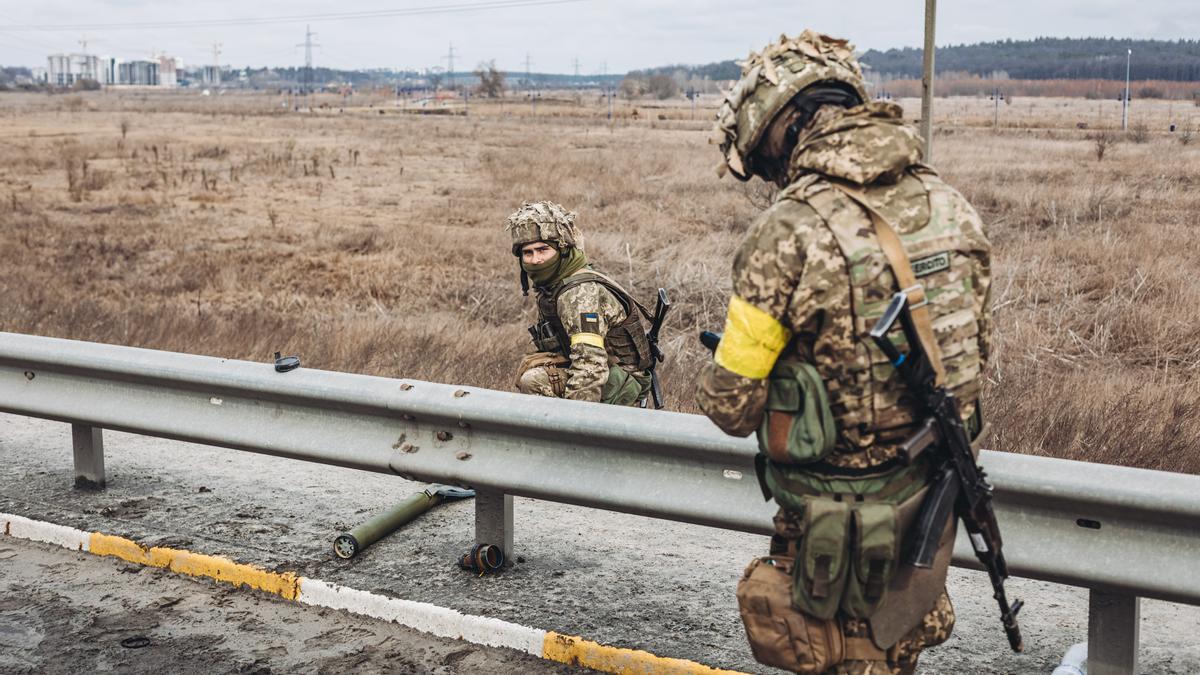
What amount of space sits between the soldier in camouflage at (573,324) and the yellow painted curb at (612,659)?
102 cm

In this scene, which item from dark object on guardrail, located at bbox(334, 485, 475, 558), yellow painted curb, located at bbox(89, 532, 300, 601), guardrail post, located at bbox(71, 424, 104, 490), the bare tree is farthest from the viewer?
the bare tree

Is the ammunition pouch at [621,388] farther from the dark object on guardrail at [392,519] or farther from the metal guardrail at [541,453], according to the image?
the dark object on guardrail at [392,519]

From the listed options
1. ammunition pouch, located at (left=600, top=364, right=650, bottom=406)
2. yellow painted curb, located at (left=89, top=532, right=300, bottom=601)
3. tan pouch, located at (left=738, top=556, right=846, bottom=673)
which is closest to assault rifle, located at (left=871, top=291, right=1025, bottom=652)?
tan pouch, located at (left=738, top=556, right=846, bottom=673)

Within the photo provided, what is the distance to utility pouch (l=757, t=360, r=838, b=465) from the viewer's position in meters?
2.58

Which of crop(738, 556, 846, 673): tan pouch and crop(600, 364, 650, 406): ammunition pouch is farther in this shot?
crop(600, 364, 650, 406): ammunition pouch

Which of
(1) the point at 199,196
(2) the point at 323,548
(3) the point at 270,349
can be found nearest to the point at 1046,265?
(3) the point at 270,349

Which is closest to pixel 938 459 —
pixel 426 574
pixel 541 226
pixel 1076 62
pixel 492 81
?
pixel 426 574

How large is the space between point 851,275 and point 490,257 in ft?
40.1

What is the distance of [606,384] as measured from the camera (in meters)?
4.76

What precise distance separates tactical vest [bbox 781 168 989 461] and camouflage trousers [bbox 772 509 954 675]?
277 millimetres

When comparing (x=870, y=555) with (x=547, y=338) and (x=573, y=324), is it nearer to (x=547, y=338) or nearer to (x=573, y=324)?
(x=573, y=324)

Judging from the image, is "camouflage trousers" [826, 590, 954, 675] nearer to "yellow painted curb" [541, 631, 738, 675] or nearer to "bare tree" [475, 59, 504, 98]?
"yellow painted curb" [541, 631, 738, 675]

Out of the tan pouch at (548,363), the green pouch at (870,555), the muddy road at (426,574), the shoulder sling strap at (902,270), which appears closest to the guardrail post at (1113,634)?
the muddy road at (426,574)

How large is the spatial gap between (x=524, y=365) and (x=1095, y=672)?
8.38 ft
